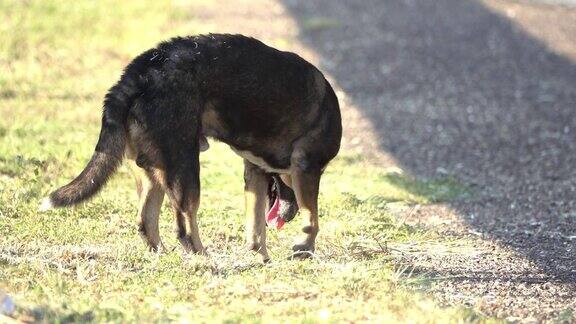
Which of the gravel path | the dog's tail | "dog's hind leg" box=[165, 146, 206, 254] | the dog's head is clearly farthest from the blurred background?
the dog's tail

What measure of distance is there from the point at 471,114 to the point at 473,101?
640mm

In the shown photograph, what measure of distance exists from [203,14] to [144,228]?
1208cm

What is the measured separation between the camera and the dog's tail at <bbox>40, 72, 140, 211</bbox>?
6.57 meters

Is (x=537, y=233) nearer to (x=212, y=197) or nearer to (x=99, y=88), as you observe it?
(x=212, y=197)

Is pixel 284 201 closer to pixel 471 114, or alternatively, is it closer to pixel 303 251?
pixel 303 251

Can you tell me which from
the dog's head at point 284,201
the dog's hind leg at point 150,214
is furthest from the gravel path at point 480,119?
the dog's hind leg at point 150,214

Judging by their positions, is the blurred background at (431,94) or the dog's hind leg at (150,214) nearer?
the dog's hind leg at (150,214)

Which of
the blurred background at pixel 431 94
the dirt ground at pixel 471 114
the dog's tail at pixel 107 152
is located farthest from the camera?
the blurred background at pixel 431 94

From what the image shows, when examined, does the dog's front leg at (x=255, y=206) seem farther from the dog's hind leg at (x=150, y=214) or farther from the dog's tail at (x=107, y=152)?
the dog's tail at (x=107, y=152)

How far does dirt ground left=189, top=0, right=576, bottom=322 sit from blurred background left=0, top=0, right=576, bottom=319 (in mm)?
22

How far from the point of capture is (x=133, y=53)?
51.3ft

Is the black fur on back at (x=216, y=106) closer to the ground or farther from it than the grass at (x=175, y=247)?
farther from it

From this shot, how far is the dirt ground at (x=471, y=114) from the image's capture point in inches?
286

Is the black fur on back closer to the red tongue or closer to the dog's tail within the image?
the dog's tail
